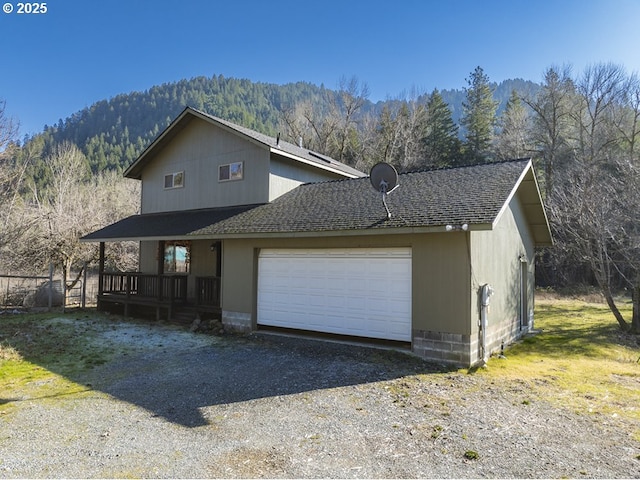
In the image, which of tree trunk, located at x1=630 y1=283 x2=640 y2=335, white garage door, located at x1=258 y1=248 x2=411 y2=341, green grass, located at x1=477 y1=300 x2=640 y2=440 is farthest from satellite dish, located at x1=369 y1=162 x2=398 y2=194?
tree trunk, located at x1=630 y1=283 x2=640 y2=335

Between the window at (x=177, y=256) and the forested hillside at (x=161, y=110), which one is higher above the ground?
the forested hillside at (x=161, y=110)

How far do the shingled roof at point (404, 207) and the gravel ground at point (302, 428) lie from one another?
2743 mm

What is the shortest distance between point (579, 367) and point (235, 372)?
6755 mm

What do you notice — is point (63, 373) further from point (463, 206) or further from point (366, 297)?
point (463, 206)

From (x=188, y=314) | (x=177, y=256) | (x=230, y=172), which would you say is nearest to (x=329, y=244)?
(x=188, y=314)

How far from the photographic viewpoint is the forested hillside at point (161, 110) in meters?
52.3

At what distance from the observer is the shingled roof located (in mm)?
7793

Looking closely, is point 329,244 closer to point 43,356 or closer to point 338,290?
point 338,290

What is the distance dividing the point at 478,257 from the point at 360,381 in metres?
3.45

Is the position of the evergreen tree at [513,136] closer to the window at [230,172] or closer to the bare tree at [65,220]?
the window at [230,172]

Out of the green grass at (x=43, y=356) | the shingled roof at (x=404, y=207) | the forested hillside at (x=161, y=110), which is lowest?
the green grass at (x=43, y=356)

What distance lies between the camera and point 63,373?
23.1 ft

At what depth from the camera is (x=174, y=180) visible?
14.8 metres

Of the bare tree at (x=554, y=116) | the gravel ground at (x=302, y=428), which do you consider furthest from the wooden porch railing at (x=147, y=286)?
the bare tree at (x=554, y=116)
